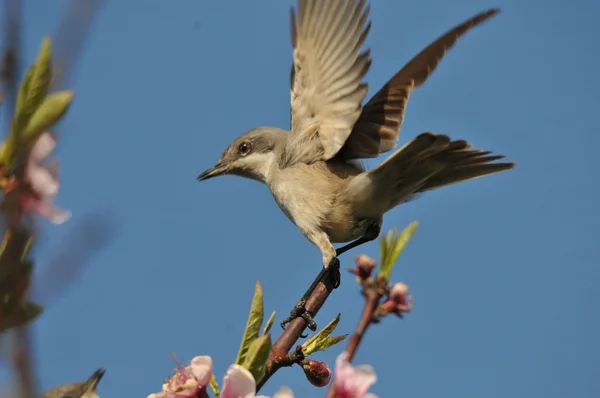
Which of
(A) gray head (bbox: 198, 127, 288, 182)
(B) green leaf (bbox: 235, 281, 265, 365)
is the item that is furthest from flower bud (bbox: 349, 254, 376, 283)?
(A) gray head (bbox: 198, 127, 288, 182)

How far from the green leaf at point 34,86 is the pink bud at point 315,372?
141 centimetres

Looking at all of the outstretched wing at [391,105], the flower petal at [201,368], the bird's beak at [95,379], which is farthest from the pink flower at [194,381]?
the outstretched wing at [391,105]

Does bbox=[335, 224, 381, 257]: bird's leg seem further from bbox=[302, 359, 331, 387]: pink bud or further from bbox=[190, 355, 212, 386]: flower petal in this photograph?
bbox=[190, 355, 212, 386]: flower petal

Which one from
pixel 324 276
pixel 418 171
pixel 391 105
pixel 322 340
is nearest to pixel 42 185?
pixel 322 340

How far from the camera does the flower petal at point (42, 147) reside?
1724 mm

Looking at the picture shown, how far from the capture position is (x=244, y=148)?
6887mm

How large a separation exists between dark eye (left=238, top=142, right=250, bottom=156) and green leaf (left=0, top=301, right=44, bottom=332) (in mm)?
5400

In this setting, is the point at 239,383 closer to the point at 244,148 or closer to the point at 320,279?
the point at 320,279

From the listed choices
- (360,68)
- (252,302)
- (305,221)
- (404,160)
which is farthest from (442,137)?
(252,302)

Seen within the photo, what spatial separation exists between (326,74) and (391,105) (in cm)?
58

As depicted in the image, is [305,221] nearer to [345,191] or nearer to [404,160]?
[345,191]

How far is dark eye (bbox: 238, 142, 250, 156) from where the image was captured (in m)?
6.84

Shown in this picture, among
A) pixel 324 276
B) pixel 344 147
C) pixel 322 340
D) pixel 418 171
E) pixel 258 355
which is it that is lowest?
pixel 258 355

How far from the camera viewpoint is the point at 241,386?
1.95 metres
